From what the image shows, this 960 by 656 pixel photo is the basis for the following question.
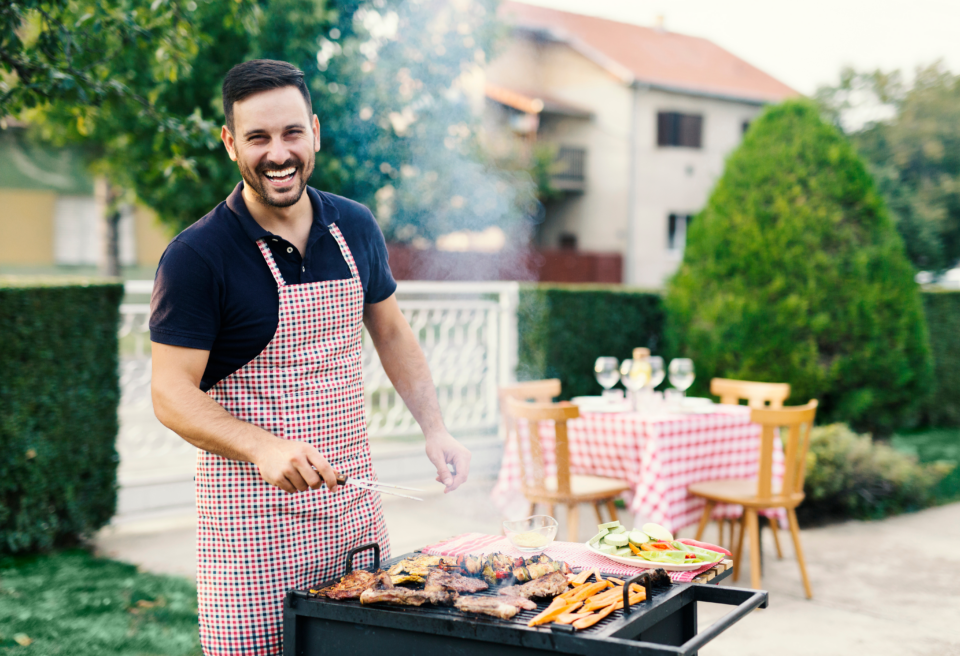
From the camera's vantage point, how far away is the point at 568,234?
24484mm

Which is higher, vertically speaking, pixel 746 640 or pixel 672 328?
pixel 672 328

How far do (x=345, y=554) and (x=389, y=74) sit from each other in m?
8.52

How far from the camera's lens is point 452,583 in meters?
1.74

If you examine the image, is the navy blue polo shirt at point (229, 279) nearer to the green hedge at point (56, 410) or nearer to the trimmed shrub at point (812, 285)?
the green hedge at point (56, 410)

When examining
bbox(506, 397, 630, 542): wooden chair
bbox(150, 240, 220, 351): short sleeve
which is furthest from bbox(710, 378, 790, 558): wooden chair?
bbox(150, 240, 220, 351): short sleeve

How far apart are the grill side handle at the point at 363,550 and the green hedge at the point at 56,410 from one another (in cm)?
329

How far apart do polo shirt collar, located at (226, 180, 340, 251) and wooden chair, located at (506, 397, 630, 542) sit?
8.38 ft

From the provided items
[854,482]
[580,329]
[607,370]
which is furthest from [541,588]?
[580,329]

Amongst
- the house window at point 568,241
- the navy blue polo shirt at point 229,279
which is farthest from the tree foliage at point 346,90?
the house window at point 568,241

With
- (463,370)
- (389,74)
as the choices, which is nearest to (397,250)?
(389,74)

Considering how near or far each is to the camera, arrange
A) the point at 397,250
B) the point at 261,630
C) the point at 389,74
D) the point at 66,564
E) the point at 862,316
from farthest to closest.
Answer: the point at 397,250, the point at 389,74, the point at 862,316, the point at 66,564, the point at 261,630

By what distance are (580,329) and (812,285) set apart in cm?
196

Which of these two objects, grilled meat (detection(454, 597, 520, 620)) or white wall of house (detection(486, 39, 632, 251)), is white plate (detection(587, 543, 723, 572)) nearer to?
grilled meat (detection(454, 597, 520, 620))

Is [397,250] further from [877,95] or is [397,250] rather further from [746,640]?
[877,95]
